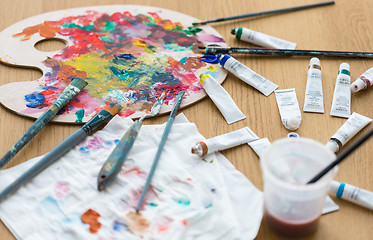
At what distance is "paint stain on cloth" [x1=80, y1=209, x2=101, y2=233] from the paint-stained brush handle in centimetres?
5

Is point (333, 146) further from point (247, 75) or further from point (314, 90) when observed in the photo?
point (247, 75)

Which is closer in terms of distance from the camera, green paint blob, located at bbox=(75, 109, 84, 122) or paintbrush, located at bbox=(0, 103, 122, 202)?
paintbrush, located at bbox=(0, 103, 122, 202)

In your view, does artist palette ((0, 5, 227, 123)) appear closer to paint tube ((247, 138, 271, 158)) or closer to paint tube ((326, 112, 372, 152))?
paint tube ((247, 138, 271, 158))

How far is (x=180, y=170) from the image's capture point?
910 millimetres

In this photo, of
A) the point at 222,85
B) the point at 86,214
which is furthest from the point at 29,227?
the point at 222,85

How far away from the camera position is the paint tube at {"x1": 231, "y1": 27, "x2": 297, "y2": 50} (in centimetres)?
128

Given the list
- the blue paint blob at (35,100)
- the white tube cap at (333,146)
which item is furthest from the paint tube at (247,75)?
the blue paint blob at (35,100)

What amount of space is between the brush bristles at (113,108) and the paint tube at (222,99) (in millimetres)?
218

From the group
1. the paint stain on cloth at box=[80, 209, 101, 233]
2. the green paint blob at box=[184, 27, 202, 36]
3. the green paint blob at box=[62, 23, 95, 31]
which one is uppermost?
the green paint blob at box=[62, 23, 95, 31]

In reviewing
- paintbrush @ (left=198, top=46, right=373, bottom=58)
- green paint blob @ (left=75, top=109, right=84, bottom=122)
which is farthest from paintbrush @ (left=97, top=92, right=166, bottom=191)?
paintbrush @ (left=198, top=46, right=373, bottom=58)

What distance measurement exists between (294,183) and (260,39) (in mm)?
639

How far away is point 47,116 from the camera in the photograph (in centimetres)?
102

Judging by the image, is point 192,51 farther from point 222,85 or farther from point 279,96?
point 279,96

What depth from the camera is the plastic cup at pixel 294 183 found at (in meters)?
0.73
